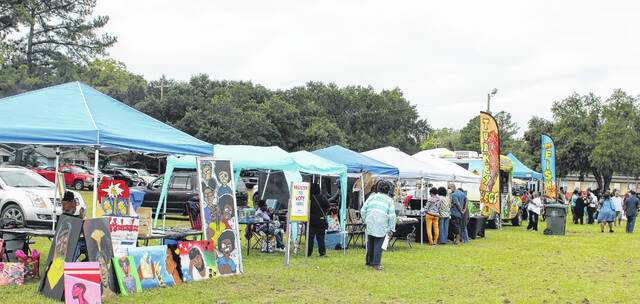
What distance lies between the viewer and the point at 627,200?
21562mm

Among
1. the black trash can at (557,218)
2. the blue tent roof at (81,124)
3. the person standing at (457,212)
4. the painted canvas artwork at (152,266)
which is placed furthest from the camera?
the black trash can at (557,218)

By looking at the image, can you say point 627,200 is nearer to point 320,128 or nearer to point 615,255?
point 615,255

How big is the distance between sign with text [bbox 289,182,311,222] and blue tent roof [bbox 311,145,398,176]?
443 centimetres

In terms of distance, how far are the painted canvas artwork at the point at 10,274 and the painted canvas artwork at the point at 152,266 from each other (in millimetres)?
1533

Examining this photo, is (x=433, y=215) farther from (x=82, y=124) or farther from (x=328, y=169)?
(x=82, y=124)

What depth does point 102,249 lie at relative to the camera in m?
7.20

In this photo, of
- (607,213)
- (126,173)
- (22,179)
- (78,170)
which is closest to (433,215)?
(607,213)

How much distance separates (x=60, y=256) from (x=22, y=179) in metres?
8.82

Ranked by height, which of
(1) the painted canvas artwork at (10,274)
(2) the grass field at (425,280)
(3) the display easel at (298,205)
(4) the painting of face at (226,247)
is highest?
(3) the display easel at (298,205)

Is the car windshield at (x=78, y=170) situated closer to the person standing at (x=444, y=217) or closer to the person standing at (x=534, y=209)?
the person standing at (x=444, y=217)

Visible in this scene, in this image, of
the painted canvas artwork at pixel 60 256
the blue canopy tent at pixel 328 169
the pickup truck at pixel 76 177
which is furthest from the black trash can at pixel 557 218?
the pickup truck at pixel 76 177

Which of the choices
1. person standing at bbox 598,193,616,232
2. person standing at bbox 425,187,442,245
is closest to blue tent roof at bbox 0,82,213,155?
person standing at bbox 425,187,442,245

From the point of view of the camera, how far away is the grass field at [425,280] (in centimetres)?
762

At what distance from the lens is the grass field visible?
300 inches
